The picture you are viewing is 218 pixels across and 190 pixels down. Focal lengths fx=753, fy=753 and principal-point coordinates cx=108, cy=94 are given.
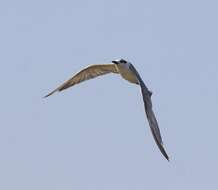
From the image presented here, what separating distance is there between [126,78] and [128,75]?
170 millimetres

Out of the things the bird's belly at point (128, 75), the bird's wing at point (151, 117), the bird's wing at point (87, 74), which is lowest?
the bird's wing at point (151, 117)

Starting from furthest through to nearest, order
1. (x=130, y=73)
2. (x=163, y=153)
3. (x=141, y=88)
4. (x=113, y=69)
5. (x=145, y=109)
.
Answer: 1. (x=113, y=69)
2. (x=130, y=73)
3. (x=141, y=88)
4. (x=145, y=109)
5. (x=163, y=153)

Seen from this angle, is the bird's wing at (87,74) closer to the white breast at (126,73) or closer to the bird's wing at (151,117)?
the white breast at (126,73)

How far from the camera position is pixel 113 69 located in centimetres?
2522

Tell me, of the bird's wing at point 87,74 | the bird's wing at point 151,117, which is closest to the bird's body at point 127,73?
the bird's wing at point 151,117

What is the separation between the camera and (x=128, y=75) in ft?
68.9

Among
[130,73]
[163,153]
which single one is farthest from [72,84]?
[163,153]

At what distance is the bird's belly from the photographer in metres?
20.5

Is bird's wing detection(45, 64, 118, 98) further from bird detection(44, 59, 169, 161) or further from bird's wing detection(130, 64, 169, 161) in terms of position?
bird's wing detection(130, 64, 169, 161)

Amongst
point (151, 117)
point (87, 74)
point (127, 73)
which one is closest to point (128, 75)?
point (127, 73)

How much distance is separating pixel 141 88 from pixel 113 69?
6477 millimetres

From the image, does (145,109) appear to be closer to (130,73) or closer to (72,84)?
(130,73)

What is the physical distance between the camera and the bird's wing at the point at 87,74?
2565 cm

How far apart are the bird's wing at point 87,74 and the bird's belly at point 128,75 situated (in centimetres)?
405
